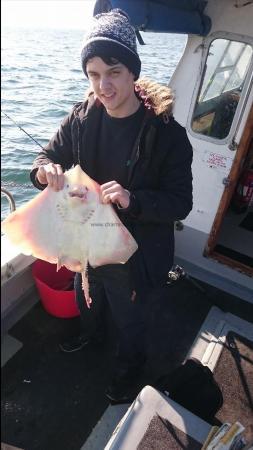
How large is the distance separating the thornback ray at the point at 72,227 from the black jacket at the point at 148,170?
15cm

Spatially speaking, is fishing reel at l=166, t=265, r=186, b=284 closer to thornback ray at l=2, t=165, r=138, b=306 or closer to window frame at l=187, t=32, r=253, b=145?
window frame at l=187, t=32, r=253, b=145

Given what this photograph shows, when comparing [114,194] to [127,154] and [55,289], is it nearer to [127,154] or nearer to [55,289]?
[127,154]

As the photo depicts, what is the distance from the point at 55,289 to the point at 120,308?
3.36 ft

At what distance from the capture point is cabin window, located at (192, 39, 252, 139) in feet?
11.4

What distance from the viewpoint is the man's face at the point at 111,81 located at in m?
1.84

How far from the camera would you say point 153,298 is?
→ 3.91 metres

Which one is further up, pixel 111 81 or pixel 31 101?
pixel 111 81

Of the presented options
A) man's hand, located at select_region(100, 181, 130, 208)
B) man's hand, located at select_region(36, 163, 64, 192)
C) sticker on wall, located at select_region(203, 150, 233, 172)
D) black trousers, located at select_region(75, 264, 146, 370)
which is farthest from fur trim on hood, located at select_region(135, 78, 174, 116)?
sticker on wall, located at select_region(203, 150, 233, 172)

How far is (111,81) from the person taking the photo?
186 cm

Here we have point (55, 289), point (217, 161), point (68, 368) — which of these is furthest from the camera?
point (217, 161)

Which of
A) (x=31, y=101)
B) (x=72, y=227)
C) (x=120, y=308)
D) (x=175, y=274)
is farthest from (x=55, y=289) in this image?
(x=31, y=101)

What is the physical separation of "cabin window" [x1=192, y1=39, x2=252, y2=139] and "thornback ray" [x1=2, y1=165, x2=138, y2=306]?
89.0 inches

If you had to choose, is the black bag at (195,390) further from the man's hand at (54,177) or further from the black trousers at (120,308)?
the man's hand at (54,177)

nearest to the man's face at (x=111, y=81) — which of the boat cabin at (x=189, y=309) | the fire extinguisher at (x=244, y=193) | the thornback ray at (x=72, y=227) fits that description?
the thornback ray at (x=72, y=227)
